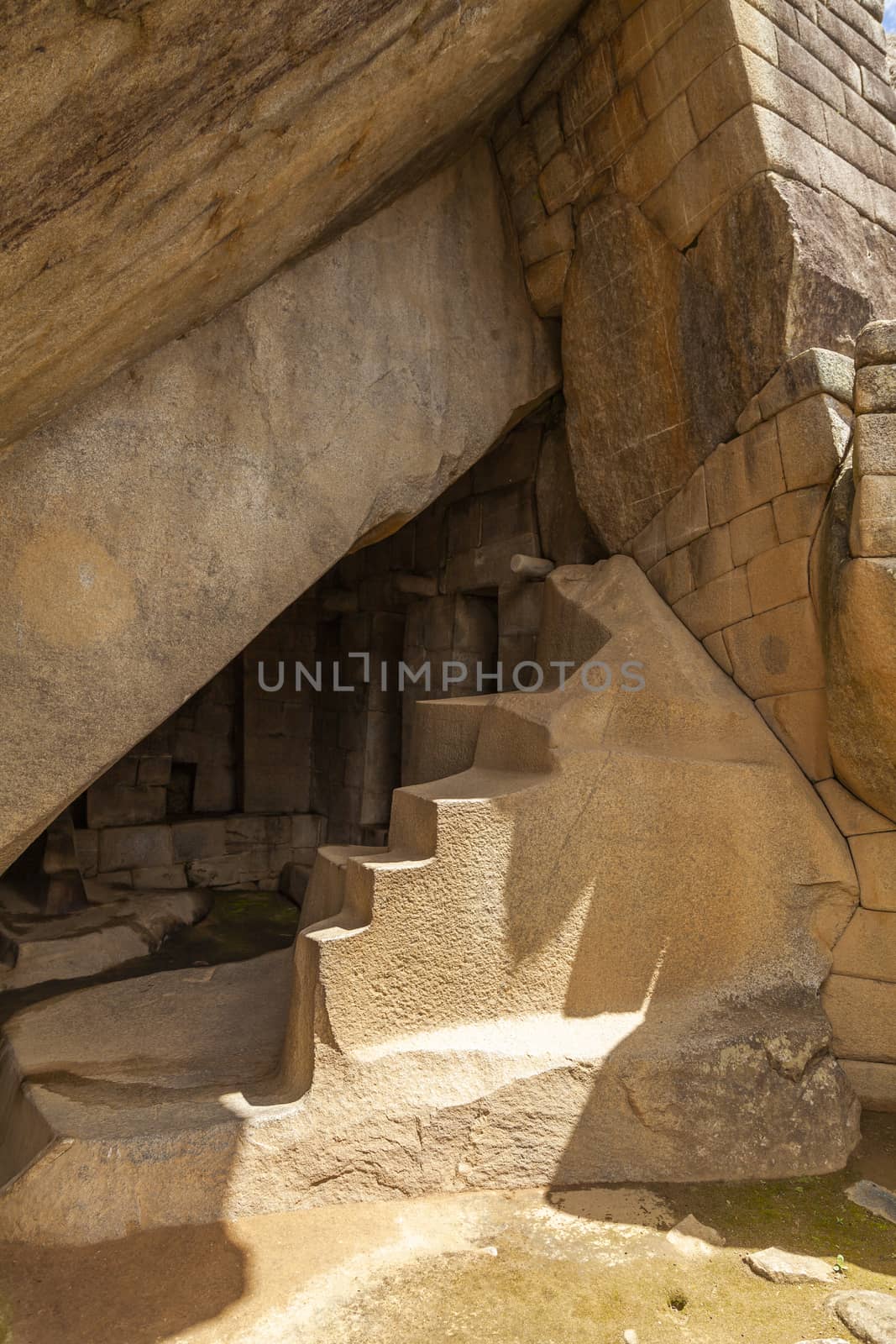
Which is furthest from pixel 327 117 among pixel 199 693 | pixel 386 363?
pixel 199 693

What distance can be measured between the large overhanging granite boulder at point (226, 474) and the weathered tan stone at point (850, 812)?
81.9 inches

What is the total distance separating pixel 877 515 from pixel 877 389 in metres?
0.40

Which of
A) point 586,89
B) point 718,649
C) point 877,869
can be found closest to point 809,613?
point 718,649

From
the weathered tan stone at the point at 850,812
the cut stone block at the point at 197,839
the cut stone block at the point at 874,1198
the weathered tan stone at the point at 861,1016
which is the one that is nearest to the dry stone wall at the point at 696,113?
the weathered tan stone at the point at 850,812

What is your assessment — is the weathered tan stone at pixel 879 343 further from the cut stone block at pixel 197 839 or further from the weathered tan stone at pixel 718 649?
the cut stone block at pixel 197 839

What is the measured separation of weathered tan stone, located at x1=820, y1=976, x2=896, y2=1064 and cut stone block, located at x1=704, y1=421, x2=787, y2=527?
1.79 meters

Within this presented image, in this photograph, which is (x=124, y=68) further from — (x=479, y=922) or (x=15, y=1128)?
(x=15, y=1128)

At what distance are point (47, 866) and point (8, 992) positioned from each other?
1199mm

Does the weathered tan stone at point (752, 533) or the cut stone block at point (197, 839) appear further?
the cut stone block at point (197, 839)

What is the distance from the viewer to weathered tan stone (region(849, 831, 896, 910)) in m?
3.16

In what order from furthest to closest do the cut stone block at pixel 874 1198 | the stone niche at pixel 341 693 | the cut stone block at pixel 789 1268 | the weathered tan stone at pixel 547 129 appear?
the stone niche at pixel 341 693
the weathered tan stone at pixel 547 129
the cut stone block at pixel 874 1198
the cut stone block at pixel 789 1268

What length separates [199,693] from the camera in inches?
305

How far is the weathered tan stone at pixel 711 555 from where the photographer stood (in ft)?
11.7

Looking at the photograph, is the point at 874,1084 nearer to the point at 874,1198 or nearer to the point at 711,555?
the point at 874,1198
